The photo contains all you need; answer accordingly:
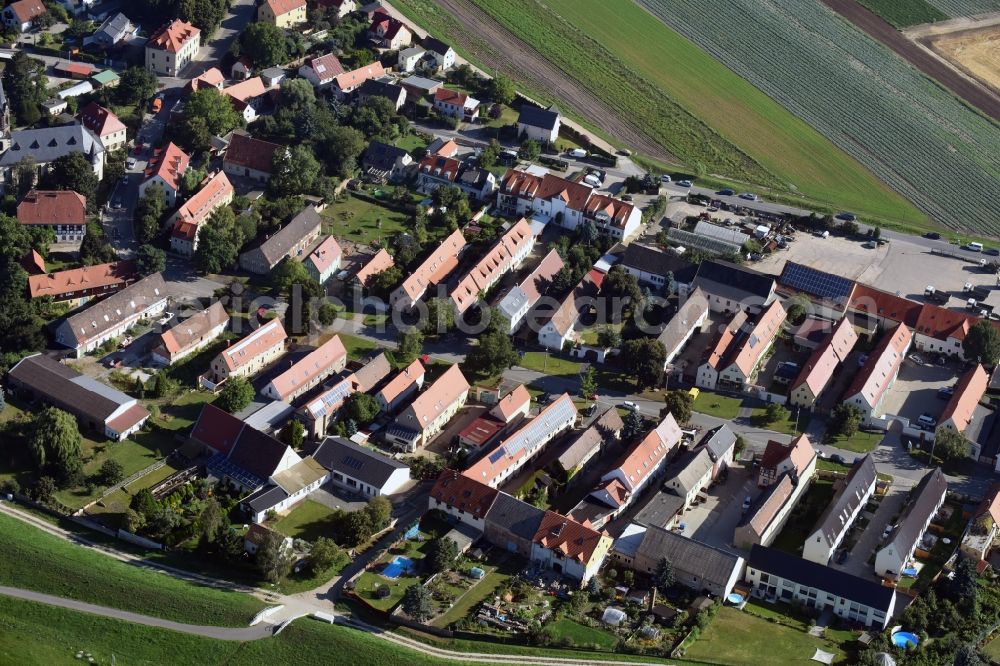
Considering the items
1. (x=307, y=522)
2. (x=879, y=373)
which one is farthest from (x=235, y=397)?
(x=879, y=373)

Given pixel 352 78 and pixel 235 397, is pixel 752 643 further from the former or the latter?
pixel 352 78

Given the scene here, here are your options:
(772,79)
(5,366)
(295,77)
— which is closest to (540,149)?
(295,77)

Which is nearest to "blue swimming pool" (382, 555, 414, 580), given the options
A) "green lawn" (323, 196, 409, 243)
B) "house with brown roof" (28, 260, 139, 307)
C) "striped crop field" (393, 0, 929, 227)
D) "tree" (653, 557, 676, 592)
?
"tree" (653, 557, 676, 592)

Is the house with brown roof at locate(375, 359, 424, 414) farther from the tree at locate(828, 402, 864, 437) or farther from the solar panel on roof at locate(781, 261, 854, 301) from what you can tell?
the solar panel on roof at locate(781, 261, 854, 301)

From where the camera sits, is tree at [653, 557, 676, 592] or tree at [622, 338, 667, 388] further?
tree at [622, 338, 667, 388]

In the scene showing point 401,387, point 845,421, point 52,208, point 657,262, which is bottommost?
point 52,208

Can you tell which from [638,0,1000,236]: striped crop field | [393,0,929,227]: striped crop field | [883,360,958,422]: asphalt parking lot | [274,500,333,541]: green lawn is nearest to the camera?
[274,500,333,541]: green lawn

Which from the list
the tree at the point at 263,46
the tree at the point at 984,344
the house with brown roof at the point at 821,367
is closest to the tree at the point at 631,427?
the house with brown roof at the point at 821,367
